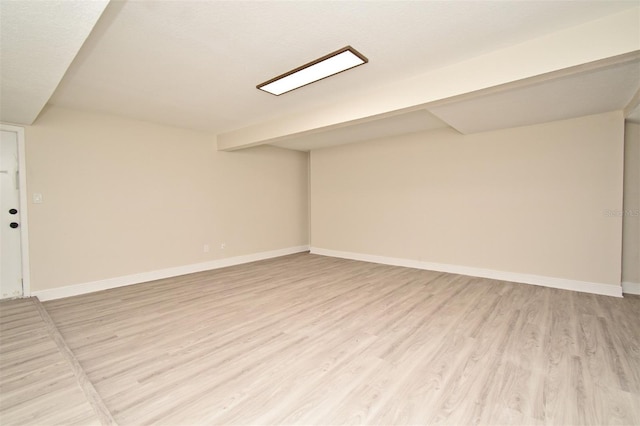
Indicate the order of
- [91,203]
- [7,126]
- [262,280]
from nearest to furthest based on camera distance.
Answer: [7,126], [91,203], [262,280]

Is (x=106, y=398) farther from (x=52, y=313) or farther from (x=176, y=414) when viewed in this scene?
(x=52, y=313)

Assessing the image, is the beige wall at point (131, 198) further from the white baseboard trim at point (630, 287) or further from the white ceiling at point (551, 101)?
the white baseboard trim at point (630, 287)

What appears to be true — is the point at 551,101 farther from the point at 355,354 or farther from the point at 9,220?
the point at 9,220

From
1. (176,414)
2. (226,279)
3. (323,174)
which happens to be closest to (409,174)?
(323,174)

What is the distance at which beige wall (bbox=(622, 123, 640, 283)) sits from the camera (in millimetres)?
3900

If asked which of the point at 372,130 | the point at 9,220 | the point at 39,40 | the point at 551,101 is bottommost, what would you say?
the point at 9,220

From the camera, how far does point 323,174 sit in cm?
703

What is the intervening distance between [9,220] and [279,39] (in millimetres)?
4152

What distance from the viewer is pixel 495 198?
4.75 metres

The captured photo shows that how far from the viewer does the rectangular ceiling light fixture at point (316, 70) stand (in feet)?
7.95

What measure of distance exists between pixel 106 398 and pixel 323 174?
19.0 feet

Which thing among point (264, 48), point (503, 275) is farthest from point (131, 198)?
point (503, 275)

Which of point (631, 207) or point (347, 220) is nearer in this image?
point (631, 207)

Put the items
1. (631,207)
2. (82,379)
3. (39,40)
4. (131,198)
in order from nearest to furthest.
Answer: (39,40)
(82,379)
(631,207)
(131,198)
